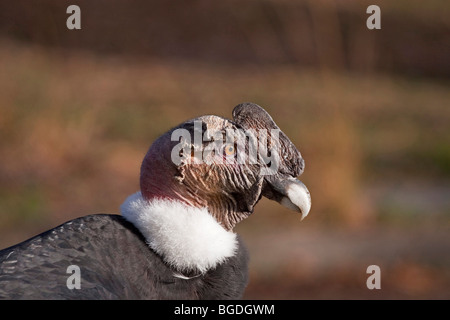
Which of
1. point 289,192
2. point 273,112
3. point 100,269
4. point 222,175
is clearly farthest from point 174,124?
point 100,269

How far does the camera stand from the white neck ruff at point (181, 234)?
3.33 metres

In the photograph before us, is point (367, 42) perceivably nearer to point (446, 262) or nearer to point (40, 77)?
point (40, 77)

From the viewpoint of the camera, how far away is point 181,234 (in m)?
3.34

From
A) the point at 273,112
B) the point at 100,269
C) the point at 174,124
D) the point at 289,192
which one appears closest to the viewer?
the point at 100,269

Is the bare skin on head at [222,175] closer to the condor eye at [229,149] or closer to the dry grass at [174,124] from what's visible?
the condor eye at [229,149]

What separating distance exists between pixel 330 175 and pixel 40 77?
567 cm

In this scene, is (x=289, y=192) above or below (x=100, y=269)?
above

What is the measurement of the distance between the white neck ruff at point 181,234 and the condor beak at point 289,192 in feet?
1.00

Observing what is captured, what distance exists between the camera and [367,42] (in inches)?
616

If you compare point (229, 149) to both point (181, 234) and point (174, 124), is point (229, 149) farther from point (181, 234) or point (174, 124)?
point (174, 124)

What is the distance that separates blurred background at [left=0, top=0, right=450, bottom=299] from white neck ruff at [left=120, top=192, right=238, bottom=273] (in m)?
4.67

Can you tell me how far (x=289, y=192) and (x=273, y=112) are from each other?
10.9 metres

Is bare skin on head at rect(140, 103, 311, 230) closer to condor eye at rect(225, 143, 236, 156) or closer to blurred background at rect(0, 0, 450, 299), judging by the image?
condor eye at rect(225, 143, 236, 156)

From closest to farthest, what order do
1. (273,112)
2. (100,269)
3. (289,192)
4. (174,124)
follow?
(100,269), (289,192), (174,124), (273,112)
